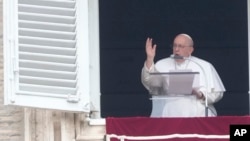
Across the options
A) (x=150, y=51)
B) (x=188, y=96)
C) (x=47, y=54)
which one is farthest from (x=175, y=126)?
(x=47, y=54)

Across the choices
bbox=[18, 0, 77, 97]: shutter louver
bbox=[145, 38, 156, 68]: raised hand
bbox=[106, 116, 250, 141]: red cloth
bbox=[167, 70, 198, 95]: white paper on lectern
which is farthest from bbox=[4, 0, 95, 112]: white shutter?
bbox=[167, 70, 198, 95]: white paper on lectern

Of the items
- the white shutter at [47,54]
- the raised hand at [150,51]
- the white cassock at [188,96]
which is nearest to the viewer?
the white shutter at [47,54]

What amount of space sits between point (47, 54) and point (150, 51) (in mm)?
898

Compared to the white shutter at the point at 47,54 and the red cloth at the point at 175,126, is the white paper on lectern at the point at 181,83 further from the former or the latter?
the white shutter at the point at 47,54

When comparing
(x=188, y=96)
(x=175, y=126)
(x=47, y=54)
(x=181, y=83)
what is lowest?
(x=175, y=126)

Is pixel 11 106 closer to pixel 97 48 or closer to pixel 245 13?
pixel 97 48

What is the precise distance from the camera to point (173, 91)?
1600cm

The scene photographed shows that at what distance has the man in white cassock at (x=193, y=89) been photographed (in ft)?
52.3

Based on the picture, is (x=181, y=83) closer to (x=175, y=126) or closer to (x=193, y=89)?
(x=193, y=89)

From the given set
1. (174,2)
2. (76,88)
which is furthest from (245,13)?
(76,88)

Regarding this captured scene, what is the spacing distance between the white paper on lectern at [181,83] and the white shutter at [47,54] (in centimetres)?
72

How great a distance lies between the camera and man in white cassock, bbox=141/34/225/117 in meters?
15.9

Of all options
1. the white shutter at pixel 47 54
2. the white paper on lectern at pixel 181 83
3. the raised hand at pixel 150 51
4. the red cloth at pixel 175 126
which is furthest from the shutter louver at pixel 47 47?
the white paper on lectern at pixel 181 83

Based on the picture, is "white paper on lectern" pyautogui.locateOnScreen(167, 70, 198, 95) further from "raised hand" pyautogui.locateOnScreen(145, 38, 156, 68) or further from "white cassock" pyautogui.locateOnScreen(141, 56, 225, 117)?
"raised hand" pyautogui.locateOnScreen(145, 38, 156, 68)
